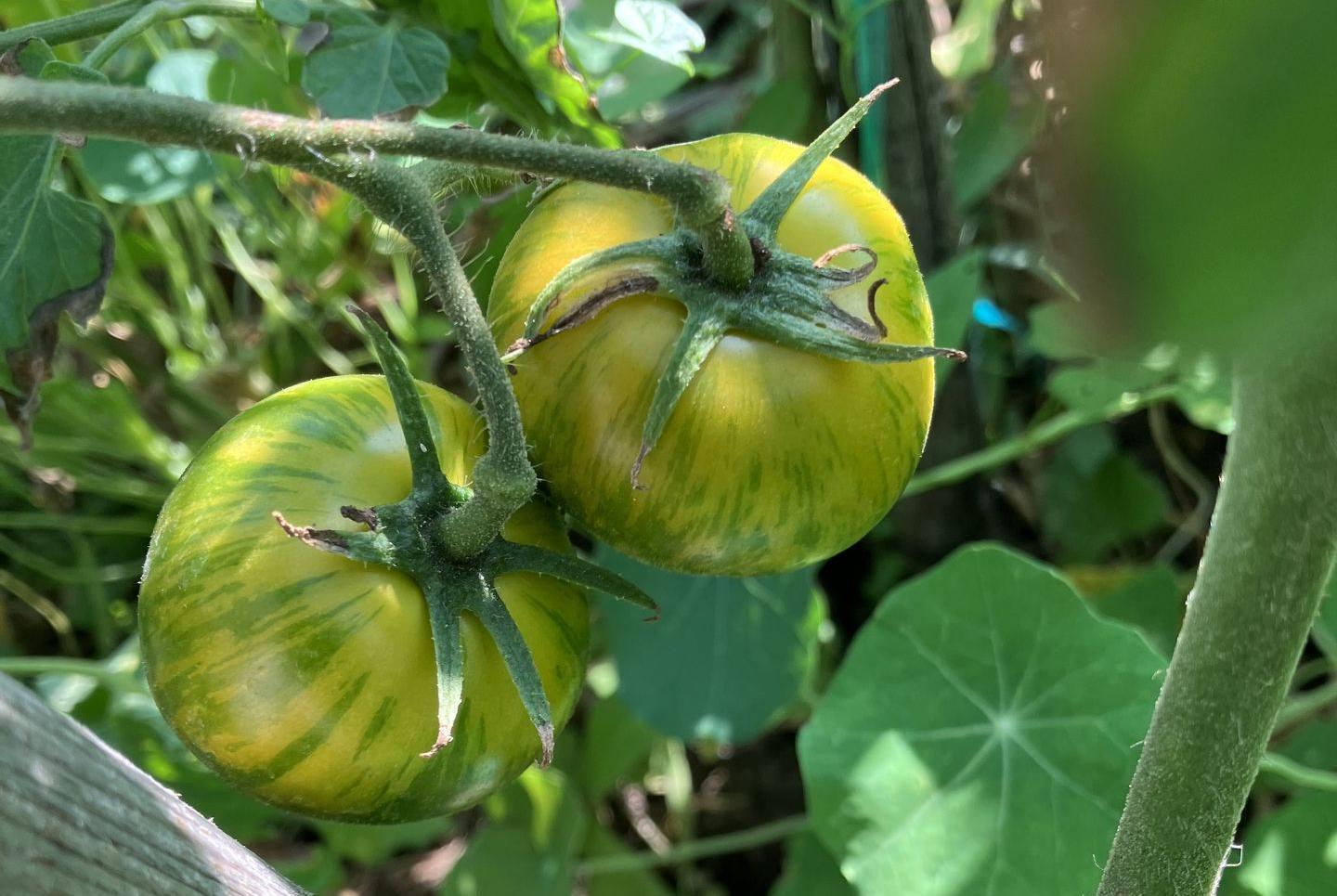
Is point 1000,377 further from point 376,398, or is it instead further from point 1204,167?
point 1204,167

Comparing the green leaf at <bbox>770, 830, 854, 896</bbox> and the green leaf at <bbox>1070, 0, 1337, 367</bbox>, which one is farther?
the green leaf at <bbox>770, 830, 854, 896</bbox>

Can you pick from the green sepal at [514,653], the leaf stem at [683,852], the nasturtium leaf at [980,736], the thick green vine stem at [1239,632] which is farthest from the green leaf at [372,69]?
the leaf stem at [683,852]

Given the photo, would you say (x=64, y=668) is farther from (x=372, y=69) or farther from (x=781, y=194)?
(x=781, y=194)

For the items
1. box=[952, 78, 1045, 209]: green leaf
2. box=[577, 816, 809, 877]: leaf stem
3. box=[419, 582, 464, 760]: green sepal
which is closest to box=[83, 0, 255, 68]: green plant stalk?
box=[419, 582, 464, 760]: green sepal

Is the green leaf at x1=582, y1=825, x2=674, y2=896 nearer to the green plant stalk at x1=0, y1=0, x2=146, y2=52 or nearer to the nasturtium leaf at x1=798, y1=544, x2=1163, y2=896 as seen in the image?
the nasturtium leaf at x1=798, y1=544, x2=1163, y2=896

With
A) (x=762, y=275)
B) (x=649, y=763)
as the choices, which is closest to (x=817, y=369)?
(x=762, y=275)

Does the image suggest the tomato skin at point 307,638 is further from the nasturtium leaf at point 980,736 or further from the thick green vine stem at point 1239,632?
the nasturtium leaf at point 980,736
